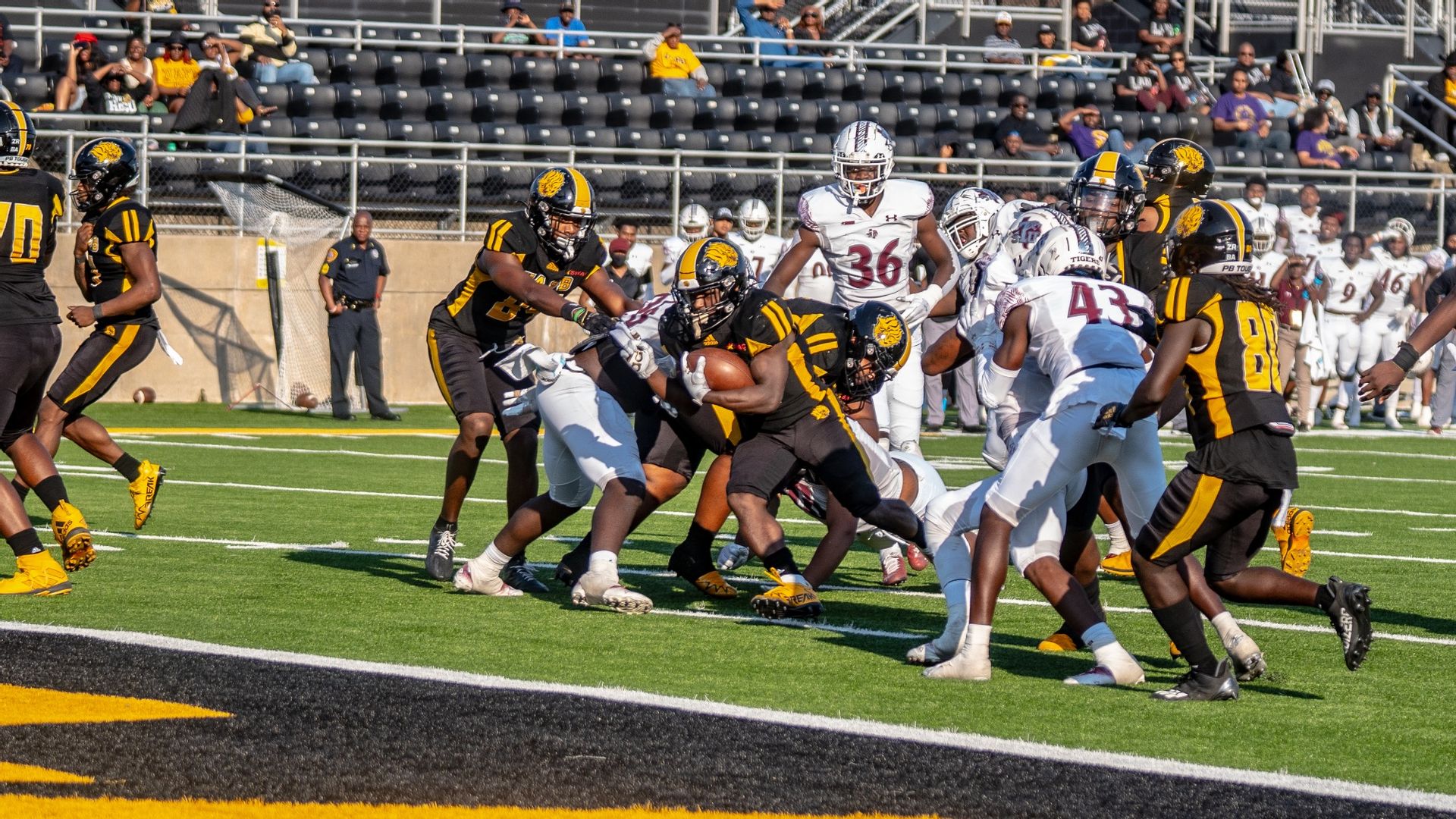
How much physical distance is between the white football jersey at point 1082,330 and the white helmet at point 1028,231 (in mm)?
926

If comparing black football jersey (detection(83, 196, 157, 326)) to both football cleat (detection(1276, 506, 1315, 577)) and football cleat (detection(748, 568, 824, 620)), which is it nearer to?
football cleat (detection(748, 568, 824, 620))

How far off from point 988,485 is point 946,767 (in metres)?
1.74

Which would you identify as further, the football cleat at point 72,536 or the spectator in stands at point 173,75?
the spectator in stands at point 173,75

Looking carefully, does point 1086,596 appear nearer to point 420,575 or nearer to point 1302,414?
point 420,575

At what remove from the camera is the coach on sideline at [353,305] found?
1786cm

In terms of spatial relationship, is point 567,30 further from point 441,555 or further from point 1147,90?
point 441,555

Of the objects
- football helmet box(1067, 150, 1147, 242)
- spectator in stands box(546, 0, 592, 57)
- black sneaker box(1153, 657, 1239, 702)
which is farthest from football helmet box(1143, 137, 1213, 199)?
spectator in stands box(546, 0, 592, 57)

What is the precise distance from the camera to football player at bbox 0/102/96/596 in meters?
7.20

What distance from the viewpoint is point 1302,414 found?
1861 centimetres

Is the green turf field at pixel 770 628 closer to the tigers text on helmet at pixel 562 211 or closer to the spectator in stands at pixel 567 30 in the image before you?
the tigers text on helmet at pixel 562 211

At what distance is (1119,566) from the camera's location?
8.77 meters

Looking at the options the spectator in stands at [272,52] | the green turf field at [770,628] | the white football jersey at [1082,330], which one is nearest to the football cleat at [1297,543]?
the green turf field at [770,628]

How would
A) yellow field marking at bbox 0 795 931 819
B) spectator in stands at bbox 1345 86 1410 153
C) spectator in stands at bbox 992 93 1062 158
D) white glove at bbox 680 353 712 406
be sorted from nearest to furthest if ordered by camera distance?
yellow field marking at bbox 0 795 931 819
white glove at bbox 680 353 712 406
spectator in stands at bbox 992 93 1062 158
spectator in stands at bbox 1345 86 1410 153

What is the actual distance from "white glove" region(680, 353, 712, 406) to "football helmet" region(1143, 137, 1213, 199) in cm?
257
